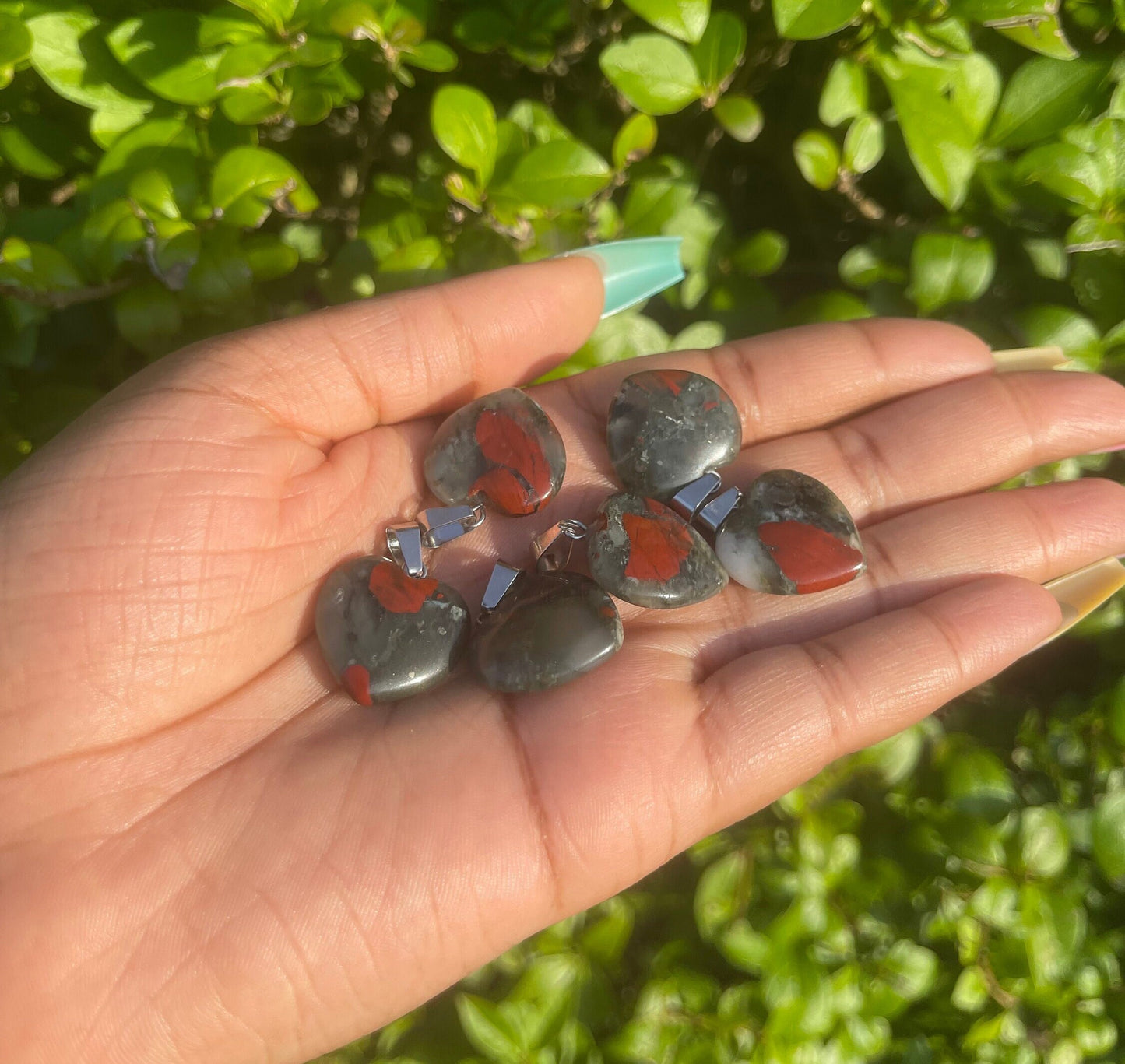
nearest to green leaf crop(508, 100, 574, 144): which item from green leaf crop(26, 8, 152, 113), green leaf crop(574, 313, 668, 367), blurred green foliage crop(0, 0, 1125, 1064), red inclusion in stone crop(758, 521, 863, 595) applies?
blurred green foliage crop(0, 0, 1125, 1064)

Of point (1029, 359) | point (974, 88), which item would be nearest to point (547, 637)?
point (1029, 359)

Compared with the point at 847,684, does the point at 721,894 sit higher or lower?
lower

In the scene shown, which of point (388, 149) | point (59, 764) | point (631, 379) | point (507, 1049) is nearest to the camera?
point (59, 764)

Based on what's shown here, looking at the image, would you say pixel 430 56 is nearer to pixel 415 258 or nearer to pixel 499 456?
pixel 415 258

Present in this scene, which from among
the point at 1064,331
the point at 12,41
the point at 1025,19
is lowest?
the point at 1064,331

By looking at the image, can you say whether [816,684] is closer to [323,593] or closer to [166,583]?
[323,593]

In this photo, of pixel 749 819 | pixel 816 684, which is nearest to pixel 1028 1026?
pixel 749 819

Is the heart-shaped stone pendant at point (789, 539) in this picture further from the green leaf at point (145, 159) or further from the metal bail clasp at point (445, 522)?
the green leaf at point (145, 159)
